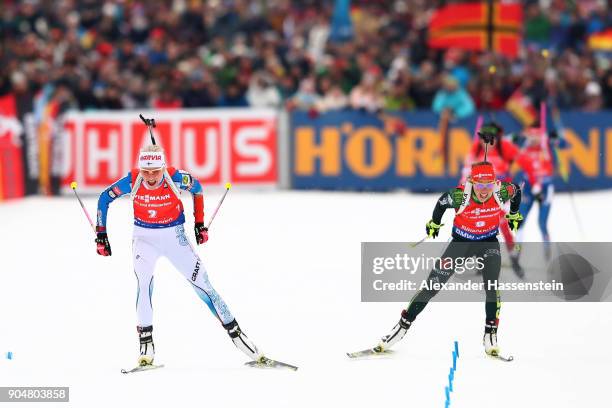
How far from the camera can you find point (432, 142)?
62.9ft

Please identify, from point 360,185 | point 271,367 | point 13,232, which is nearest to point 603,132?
point 360,185

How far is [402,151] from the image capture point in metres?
19.3

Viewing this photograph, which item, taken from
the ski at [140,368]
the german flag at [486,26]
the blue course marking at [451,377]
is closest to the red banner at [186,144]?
the german flag at [486,26]

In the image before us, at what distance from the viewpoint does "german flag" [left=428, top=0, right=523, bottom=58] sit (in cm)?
1916

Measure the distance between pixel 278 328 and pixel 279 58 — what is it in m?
11.0

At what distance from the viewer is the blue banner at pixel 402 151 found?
19016mm

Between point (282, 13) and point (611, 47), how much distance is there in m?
6.67

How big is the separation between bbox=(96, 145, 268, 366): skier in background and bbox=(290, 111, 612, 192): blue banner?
10.0 m

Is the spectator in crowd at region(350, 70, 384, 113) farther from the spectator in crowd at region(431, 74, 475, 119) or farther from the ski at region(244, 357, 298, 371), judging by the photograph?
the ski at region(244, 357, 298, 371)

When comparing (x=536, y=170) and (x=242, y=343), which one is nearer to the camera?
(x=242, y=343)

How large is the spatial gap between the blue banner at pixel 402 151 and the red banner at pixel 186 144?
1.98 ft

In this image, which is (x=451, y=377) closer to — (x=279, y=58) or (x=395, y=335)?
(x=395, y=335)

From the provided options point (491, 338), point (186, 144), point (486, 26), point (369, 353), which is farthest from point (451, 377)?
point (186, 144)

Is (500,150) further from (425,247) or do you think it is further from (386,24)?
(386,24)
